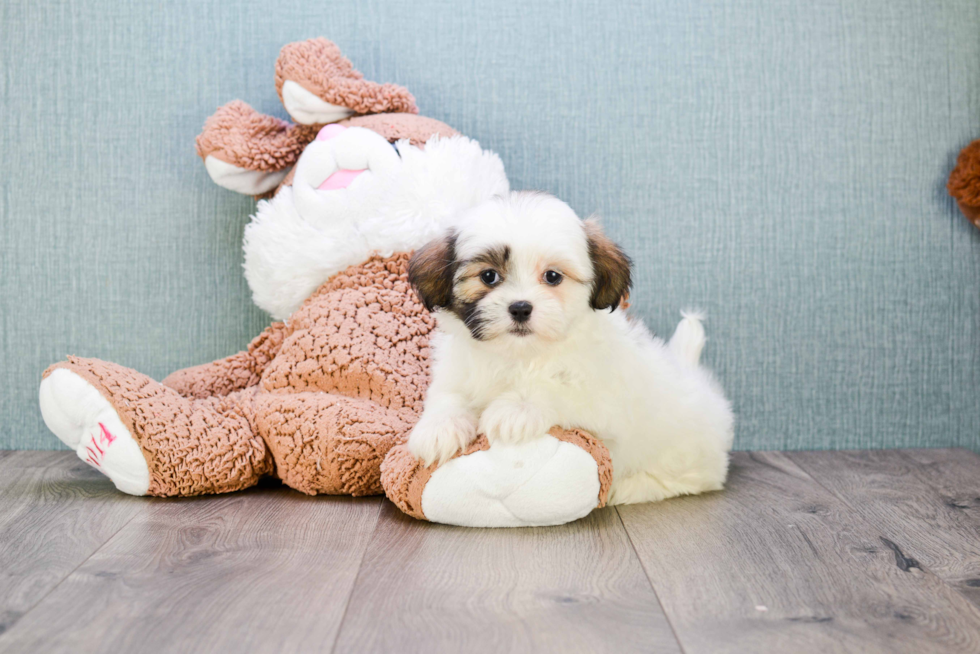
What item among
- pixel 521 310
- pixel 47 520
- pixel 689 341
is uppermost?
pixel 521 310

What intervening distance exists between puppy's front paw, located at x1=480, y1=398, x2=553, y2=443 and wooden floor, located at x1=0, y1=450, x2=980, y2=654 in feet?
0.63

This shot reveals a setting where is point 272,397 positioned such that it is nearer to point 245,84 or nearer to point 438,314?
point 438,314

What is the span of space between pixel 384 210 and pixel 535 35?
2.57 feet

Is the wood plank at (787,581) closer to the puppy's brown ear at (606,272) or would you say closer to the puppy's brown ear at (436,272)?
the puppy's brown ear at (606,272)

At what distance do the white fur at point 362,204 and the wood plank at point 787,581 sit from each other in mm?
838

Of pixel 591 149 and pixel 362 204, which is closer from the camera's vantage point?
pixel 362 204

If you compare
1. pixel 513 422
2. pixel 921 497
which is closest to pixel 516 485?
→ pixel 513 422

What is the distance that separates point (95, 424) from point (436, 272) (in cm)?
85

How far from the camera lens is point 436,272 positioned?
1.53 meters

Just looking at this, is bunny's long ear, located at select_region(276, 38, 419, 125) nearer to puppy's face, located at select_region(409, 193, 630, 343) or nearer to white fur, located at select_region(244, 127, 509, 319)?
white fur, located at select_region(244, 127, 509, 319)

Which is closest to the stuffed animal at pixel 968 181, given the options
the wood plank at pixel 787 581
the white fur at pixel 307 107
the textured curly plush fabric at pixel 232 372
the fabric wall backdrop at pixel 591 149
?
the fabric wall backdrop at pixel 591 149

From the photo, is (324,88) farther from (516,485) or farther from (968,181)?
(968,181)

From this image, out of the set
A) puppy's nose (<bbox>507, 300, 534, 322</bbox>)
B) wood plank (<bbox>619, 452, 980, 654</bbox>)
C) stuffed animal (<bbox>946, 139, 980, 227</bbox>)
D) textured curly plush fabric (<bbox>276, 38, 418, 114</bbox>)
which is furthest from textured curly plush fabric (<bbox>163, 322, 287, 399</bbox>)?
stuffed animal (<bbox>946, 139, 980, 227</bbox>)

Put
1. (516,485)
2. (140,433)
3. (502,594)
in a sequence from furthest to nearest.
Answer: (140,433) → (516,485) → (502,594)
